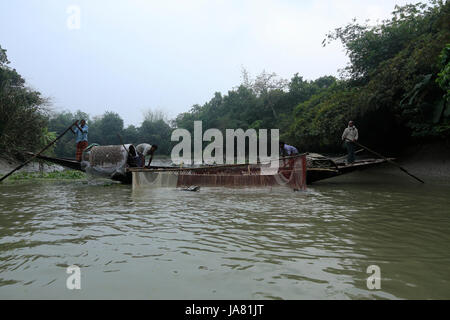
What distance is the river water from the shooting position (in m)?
2.55

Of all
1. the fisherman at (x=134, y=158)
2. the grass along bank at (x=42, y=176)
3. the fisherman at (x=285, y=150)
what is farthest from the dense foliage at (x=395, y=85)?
the grass along bank at (x=42, y=176)

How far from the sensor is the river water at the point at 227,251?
2.55 m

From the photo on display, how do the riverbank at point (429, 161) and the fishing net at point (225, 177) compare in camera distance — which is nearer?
the fishing net at point (225, 177)

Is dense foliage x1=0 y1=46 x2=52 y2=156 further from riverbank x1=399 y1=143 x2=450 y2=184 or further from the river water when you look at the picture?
riverbank x1=399 y1=143 x2=450 y2=184

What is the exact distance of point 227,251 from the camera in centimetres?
350

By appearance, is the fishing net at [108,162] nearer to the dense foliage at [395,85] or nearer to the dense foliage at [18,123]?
the dense foliage at [18,123]

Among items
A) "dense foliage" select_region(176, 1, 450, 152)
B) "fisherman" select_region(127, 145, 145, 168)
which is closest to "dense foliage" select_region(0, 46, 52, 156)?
"fisherman" select_region(127, 145, 145, 168)

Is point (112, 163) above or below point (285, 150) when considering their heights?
below

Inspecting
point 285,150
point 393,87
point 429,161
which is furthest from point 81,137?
point 429,161

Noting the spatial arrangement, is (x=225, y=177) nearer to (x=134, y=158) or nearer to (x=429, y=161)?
(x=134, y=158)

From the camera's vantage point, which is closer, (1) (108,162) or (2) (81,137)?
(1) (108,162)

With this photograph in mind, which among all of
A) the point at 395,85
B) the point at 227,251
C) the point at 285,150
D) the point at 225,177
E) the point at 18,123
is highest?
the point at 395,85

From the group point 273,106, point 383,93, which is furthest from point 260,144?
point 383,93
